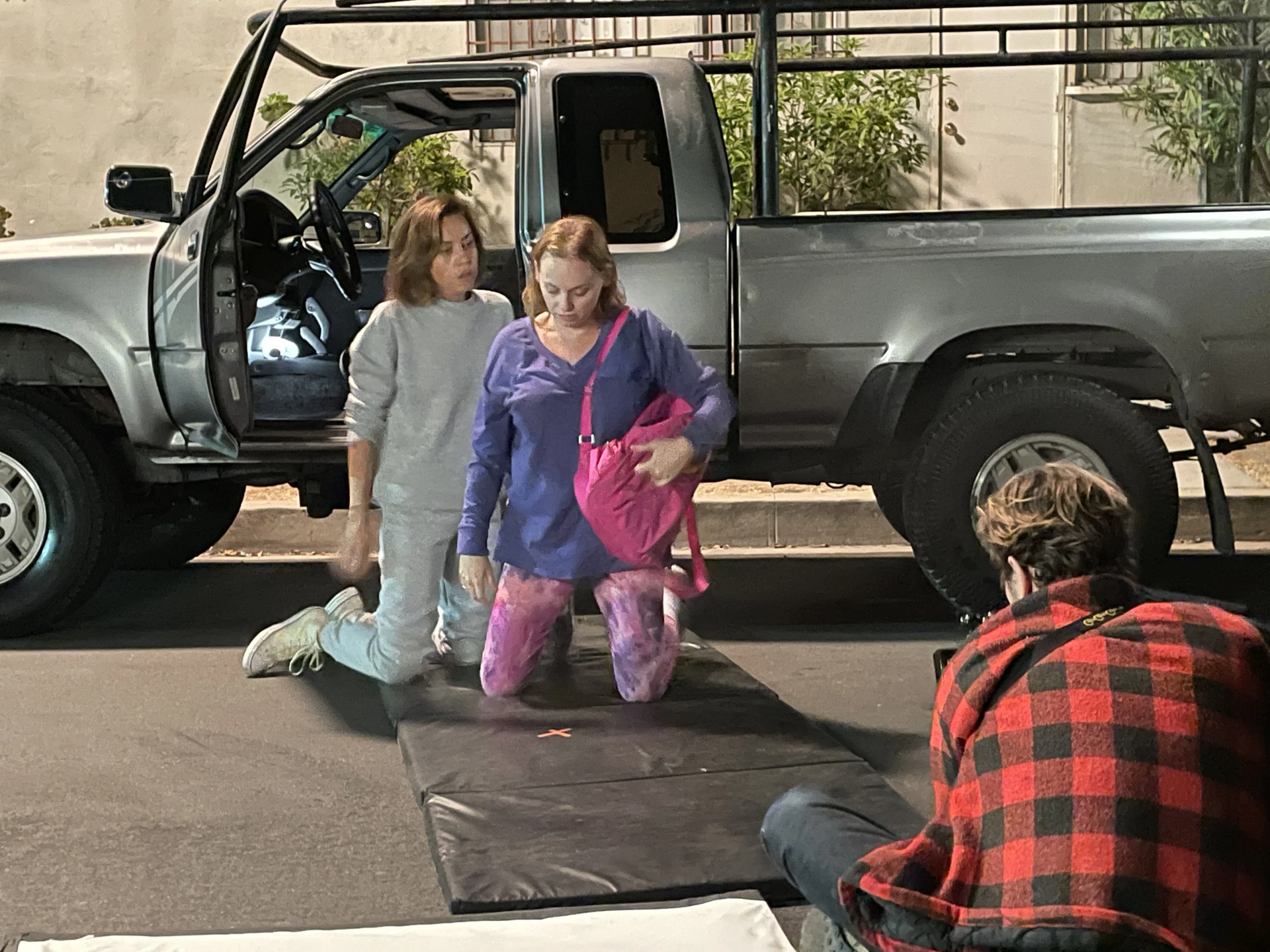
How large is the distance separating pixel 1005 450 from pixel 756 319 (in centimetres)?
93

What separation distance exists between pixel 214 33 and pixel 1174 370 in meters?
7.05

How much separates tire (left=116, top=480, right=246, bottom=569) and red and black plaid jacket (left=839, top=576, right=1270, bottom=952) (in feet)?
16.2

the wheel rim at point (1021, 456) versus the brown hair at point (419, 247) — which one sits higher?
the brown hair at point (419, 247)

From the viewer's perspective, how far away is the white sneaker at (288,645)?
5.17 metres

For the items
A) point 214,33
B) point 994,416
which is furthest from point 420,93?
point 214,33

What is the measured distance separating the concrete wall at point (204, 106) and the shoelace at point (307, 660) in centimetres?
335

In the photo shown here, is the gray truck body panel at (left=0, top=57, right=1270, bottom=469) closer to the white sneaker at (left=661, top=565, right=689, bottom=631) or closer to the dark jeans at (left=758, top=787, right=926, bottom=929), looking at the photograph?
the white sneaker at (left=661, top=565, right=689, bottom=631)

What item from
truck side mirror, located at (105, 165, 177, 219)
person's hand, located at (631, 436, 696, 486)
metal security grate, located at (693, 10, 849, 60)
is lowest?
person's hand, located at (631, 436, 696, 486)

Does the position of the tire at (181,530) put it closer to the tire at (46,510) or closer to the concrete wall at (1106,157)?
the tire at (46,510)

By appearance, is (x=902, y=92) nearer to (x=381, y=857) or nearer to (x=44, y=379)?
(x=44, y=379)

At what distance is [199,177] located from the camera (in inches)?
212

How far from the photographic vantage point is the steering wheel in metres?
5.57

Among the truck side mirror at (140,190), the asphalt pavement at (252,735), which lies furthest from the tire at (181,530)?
the truck side mirror at (140,190)

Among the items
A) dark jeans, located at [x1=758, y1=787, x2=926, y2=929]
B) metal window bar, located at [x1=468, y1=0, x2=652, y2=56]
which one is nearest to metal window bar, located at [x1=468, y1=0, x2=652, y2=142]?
metal window bar, located at [x1=468, y1=0, x2=652, y2=56]
